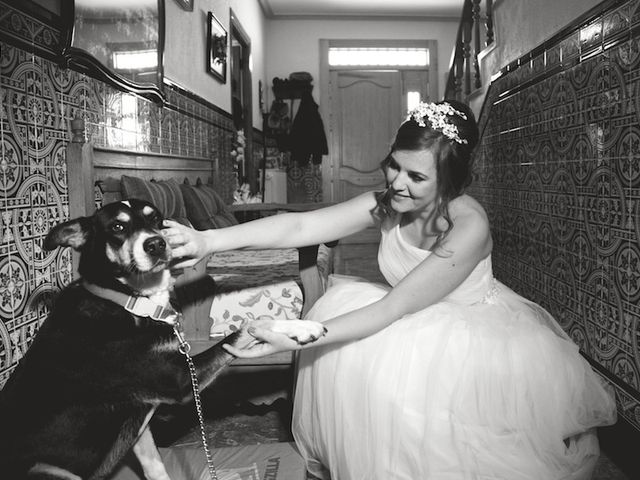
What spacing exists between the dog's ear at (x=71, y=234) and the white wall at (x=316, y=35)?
6999mm

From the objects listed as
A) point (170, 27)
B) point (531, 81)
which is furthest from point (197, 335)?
point (531, 81)

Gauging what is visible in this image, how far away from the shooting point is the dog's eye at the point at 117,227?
1521 mm

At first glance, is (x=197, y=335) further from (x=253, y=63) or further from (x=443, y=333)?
(x=253, y=63)

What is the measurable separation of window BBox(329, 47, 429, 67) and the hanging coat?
853 millimetres

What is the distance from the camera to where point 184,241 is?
164cm

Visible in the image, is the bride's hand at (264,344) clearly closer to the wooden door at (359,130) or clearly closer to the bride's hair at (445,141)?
the bride's hair at (445,141)

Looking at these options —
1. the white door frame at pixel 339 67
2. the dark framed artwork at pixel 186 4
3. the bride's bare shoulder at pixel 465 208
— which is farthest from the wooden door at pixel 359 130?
the bride's bare shoulder at pixel 465 208

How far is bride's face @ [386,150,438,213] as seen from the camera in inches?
70.2

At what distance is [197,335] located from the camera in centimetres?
211

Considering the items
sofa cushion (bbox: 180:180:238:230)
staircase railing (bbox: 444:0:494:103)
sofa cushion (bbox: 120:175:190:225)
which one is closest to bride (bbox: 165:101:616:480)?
sofa cushion (bbox: 120:175:190:225)

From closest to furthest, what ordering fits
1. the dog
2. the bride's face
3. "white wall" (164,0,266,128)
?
the dog < the bride's face < "white wall" (164,0,266,128)

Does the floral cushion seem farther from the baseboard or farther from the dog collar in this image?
the baseboard

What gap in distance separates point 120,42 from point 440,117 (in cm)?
165

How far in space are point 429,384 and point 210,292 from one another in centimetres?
92
